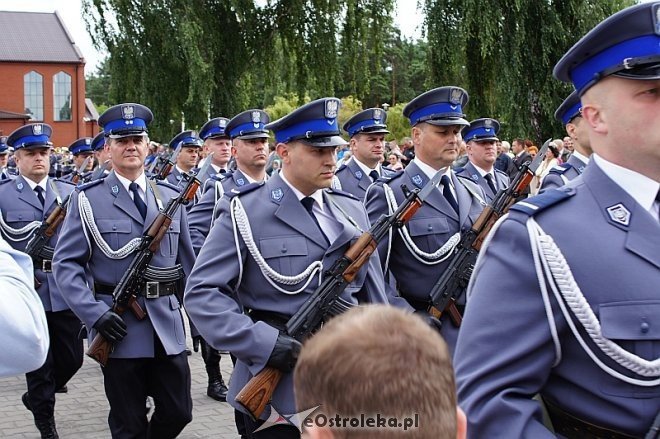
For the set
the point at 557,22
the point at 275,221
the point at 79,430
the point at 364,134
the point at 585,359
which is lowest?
the point at 79,430

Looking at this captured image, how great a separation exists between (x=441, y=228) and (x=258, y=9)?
791 inches

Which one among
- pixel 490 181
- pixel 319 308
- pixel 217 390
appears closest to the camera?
pixel 319 308

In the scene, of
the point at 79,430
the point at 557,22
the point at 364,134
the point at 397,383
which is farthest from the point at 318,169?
the point at 557,22

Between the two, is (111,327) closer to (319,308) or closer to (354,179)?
(319,308)

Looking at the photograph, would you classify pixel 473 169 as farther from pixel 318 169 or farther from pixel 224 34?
pixel 224 34

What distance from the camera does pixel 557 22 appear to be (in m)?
18.3

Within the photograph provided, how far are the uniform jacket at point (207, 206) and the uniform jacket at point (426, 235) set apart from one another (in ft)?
6.92

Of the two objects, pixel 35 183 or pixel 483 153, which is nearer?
pixel 35 183

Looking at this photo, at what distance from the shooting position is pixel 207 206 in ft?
24.4

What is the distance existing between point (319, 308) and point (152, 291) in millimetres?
1657

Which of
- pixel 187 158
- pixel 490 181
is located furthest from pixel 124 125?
pixel 187 158

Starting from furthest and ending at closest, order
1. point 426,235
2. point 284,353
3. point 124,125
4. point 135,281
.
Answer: point 124,125
point 135,281
point 426,235
point 284,353

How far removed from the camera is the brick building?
6397cm

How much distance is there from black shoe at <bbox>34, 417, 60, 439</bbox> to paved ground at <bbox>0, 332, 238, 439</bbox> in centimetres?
15
